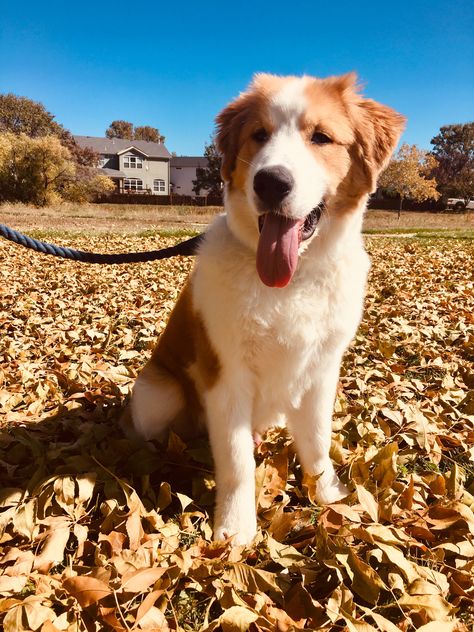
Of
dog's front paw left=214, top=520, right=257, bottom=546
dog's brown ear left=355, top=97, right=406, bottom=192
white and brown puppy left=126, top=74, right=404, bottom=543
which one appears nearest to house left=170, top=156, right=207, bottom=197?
dog's brown ear left=355, top=97, right=406, bottom=192

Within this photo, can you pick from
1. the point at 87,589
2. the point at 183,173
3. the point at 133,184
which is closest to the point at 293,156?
the point at 87,589

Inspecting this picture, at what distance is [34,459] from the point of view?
282 cm

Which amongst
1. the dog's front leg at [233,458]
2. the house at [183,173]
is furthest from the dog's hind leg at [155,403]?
the house at [183,173]

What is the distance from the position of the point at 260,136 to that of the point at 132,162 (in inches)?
3095

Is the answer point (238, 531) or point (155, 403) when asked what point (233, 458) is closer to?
point (238, 531)

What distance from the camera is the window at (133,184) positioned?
7438 cm

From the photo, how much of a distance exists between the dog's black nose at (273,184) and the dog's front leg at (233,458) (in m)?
0.91

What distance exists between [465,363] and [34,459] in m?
3.55

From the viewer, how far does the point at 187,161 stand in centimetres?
8419

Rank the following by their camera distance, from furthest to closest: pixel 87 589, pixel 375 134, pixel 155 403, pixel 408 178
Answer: pixel 408 178 < pixel 155 403 < pixel 375 134 < pixel 87 589

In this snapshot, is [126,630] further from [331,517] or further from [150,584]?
[331,517]

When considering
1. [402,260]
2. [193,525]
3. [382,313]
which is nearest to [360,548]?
[193,525]

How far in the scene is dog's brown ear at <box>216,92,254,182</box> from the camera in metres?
2.55

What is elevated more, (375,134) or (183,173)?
(183,173)
